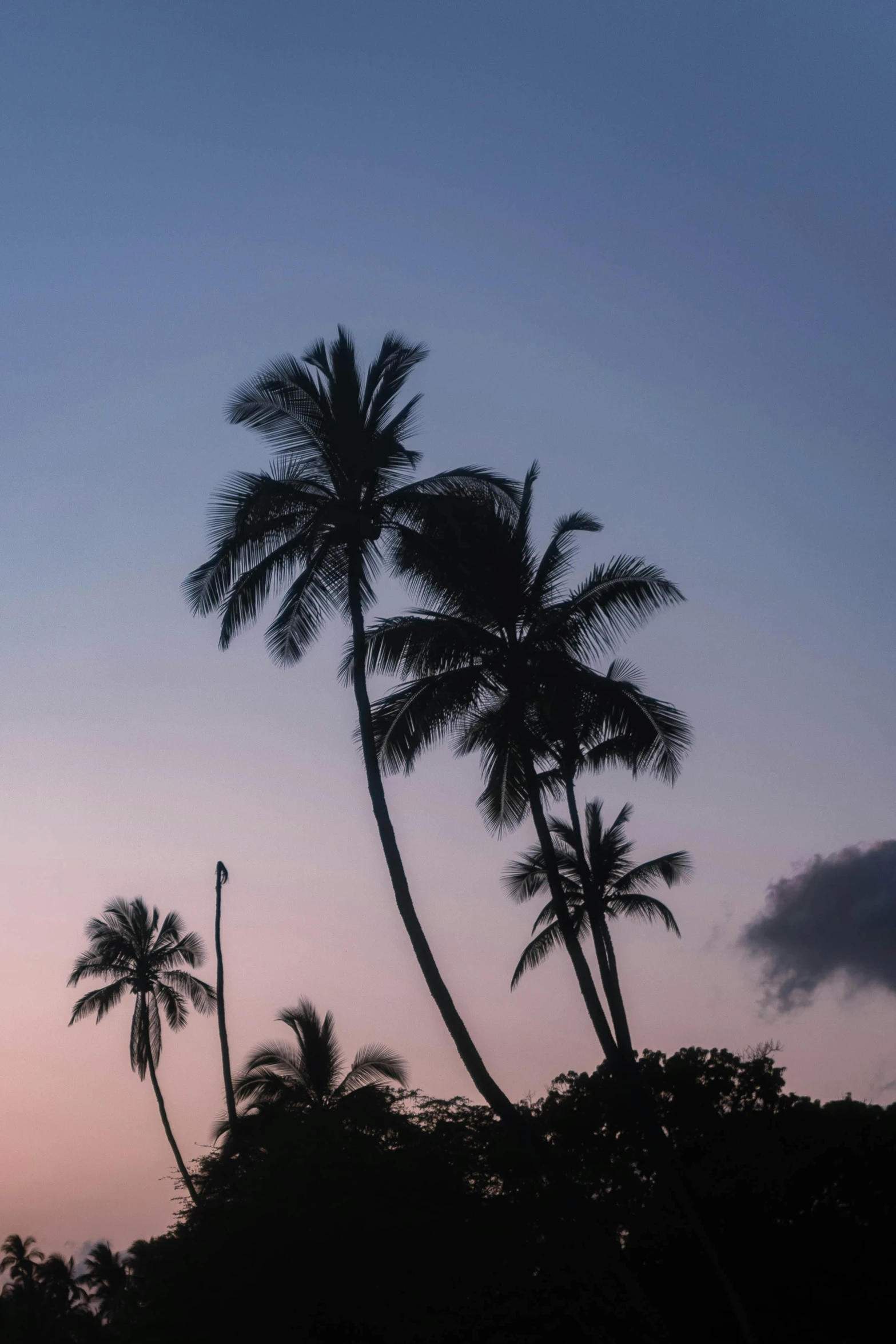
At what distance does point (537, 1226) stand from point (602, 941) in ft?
25.8

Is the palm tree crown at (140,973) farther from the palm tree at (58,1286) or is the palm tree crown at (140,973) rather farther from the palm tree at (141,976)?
the palm tree at (58,1286)

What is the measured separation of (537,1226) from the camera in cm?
1792

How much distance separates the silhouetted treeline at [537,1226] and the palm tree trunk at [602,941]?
5.65 feet

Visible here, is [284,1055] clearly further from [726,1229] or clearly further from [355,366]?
[355,366]

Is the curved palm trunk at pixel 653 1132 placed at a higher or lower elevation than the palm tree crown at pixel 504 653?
lower

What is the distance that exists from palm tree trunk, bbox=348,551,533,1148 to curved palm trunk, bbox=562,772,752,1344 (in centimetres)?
267

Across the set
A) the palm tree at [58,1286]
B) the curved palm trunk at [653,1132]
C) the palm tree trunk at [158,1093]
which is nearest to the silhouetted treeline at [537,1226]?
the curved palm trunk at [653,1132]

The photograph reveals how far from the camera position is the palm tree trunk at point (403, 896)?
1630 cm

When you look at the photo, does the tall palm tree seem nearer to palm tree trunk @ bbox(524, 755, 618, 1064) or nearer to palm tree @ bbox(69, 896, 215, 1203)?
palm tree trunk @ bbox(524, 755, 618, 1064)

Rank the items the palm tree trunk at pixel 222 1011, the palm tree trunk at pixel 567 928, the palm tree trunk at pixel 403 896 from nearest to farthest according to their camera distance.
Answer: the palm tree trunk at pixel 403 896
the palm tree trunk at pixel 567 928
the palm tree trunk at pixel 222 1011

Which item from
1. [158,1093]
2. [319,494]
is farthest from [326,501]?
[158,1093]

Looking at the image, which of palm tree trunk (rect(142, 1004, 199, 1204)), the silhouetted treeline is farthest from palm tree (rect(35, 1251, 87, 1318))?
the silhouetted treeline

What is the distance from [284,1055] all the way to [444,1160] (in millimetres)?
14082

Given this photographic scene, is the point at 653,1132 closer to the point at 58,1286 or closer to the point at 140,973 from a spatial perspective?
the point at 140,973
